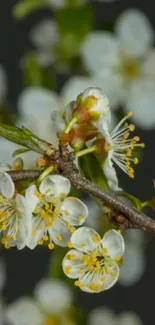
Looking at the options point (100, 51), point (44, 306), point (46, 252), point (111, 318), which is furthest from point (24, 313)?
point (46, 252)

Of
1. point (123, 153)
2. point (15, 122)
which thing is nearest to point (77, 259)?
point (123, 153)

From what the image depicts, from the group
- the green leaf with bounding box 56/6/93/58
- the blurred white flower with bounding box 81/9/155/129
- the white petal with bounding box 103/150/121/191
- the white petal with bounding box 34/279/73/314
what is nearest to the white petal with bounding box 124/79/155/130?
the blurred white flower with bounding box 81/9/155/129

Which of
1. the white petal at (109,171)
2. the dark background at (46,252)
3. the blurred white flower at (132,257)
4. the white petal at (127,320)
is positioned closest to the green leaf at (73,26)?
the blurred white flower at (132,257)

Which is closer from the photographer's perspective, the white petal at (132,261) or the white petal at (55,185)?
the white petal at (55,185)

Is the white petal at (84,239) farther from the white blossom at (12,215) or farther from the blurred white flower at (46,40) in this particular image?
the blurred white flower at (46,40)

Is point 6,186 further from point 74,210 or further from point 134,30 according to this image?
point 134,30

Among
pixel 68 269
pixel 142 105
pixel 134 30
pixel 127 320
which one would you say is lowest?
pixel 127 320

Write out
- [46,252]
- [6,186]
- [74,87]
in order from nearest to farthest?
[6,186] < [74,87] < [46,252]
